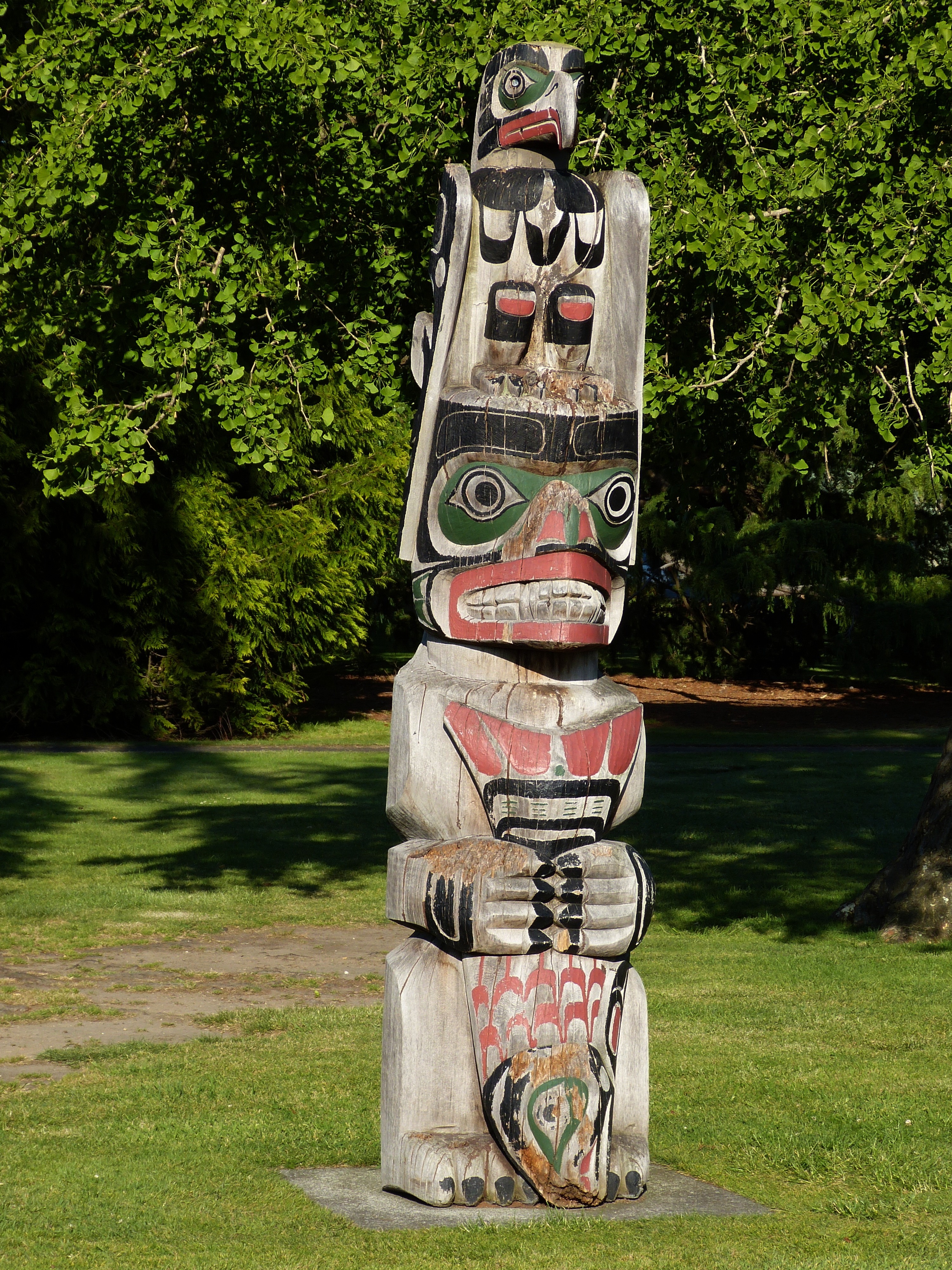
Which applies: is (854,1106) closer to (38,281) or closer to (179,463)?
(38,281)

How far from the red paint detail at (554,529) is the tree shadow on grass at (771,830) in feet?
22.6

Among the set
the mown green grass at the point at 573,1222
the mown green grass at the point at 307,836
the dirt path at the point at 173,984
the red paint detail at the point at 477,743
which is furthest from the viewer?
the mown green grass at the point at 307,836

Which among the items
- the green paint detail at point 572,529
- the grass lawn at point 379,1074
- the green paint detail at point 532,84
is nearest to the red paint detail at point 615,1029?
the grass lawn at point 379,1074

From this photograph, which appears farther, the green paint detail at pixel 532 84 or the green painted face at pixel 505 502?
the green paint detail at pixel 532 84

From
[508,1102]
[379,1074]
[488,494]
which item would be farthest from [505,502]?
[379,1074]

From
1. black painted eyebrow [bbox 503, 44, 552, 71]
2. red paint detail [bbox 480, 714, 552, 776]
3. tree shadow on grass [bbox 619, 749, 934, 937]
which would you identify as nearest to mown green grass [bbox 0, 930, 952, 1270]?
red paint detail [bbox 480, 714, 552, 776]

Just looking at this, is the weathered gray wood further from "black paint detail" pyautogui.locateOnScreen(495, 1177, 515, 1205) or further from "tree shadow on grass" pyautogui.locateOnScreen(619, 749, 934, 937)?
"tree shadow on grass" pyautogui.locateOnScreen(619, 749, 934, 937)

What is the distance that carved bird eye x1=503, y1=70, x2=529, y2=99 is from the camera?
6082mm

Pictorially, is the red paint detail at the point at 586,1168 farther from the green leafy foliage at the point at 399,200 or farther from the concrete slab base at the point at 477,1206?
the green leafy foliage at the point at 399,200

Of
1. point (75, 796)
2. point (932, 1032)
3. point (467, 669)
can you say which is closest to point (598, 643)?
point (467, 669)

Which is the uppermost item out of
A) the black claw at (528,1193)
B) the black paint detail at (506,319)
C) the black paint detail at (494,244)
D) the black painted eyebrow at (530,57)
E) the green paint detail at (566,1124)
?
the black painted eyebrow at (530,57)

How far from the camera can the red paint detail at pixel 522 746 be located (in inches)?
223

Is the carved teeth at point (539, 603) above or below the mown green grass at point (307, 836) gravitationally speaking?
above

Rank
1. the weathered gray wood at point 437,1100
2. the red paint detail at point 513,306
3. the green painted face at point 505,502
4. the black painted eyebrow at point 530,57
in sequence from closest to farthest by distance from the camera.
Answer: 1. the weathered gray wood at point 437,1100
2. the green painted face at point 505,502
3. the red paint detail at point 513,306
4. the black painted eyebrow at point 530,57
